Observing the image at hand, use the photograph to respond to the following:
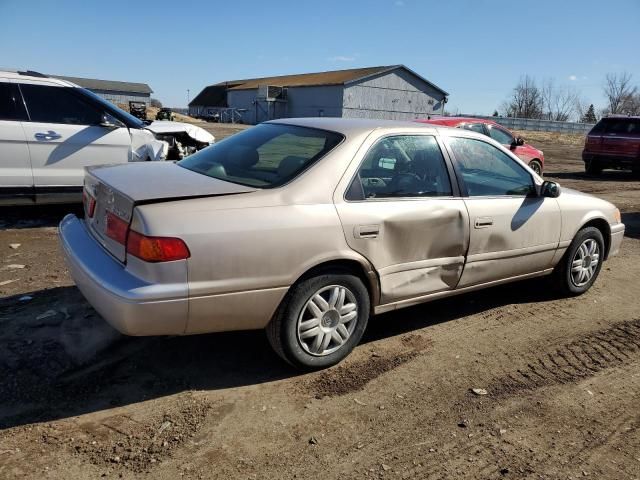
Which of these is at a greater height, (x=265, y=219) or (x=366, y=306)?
(x=265, y=219)

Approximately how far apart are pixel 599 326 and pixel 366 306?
7.39 feet

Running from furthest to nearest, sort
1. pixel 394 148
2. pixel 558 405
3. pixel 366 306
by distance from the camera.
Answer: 1. pixel 394 148
2. pixel 366 306
3. pixel 558 405

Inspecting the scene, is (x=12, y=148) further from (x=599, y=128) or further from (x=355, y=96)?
(x=355, y=96)

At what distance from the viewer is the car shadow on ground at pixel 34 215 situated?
687cm

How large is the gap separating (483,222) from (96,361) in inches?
113

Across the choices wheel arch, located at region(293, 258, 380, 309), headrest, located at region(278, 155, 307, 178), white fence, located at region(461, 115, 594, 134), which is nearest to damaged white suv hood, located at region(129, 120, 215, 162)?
headrest, located at region(278, 155, 307, 178)

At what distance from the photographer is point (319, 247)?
3.22m

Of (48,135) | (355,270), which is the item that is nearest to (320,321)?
(355,270)

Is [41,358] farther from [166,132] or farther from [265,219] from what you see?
[166,132]

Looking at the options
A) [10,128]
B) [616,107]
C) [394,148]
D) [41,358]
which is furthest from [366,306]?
[616,107]

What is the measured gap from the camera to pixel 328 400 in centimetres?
321

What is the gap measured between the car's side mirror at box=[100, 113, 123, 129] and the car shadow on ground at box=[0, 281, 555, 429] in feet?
10.2

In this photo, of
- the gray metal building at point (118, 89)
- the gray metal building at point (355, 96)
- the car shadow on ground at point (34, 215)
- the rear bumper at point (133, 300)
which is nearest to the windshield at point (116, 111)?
the car shadow on ground at point (34, 215)

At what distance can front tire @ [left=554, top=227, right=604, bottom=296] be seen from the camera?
4.95m
